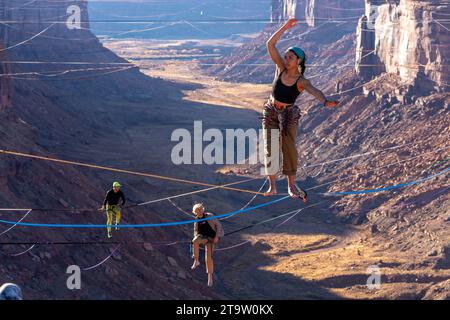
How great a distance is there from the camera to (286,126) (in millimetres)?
16891

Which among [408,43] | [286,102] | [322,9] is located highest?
[286,102]

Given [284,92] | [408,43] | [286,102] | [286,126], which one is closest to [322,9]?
[408,43]

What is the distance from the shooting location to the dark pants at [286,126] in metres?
16.8

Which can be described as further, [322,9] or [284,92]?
[322,9]

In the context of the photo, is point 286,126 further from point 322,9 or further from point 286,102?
point 322,9

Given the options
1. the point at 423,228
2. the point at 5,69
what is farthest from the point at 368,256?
the point at 5,69

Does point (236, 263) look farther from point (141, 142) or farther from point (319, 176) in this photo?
point (141, 142)

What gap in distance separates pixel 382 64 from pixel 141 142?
19456 millimetres

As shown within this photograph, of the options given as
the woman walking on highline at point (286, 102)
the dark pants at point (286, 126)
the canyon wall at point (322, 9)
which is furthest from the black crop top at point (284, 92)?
the canyon wall at point (322, 9)

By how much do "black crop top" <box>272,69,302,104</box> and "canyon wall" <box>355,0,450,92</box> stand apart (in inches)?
1565

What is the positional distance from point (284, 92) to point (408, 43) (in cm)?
4355

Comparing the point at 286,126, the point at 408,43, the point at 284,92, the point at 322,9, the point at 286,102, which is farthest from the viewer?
the point at 322,9

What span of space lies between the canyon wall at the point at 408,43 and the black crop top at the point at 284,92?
39.7 metres

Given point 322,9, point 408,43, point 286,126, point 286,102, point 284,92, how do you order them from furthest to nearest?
point 322,9 < point 408,43 < point 286,126 < point 286,102 < point 284,92
